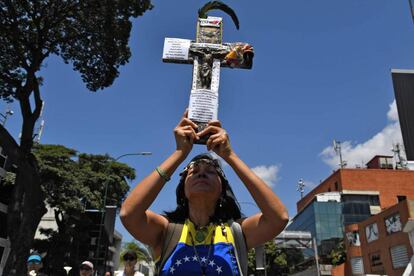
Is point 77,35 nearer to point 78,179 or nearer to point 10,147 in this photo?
point 10,147

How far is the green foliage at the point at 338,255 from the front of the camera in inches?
1704

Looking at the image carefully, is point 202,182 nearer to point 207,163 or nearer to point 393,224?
point 207,163

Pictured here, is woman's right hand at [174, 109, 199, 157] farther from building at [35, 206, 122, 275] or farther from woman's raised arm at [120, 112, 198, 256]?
building at [35, 206, 122, 275]

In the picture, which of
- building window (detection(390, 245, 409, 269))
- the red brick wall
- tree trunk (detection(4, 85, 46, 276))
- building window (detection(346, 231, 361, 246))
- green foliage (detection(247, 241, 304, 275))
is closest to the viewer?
tree trunk (detection(4, 85, 46, 276))

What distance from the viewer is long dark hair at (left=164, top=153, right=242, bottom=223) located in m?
2.46

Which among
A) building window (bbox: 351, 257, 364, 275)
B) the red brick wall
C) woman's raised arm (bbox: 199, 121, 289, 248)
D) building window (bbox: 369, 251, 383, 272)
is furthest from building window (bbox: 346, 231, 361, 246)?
woman's raised arm (bbox: 199, 121, 289, 248)

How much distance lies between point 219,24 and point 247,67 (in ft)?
1.64

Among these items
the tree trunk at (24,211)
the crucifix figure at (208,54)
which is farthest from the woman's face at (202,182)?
the tree trunk at (24,211)

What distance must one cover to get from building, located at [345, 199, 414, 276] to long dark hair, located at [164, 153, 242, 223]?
28.5 meters

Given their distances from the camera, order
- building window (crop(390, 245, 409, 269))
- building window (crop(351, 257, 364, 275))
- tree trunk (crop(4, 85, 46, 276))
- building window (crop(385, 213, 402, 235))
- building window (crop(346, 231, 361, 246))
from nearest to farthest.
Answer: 1. tree trunk (crop(4, 85, 46, 276))
2. building window (crop(390, 245, 409, 269))
3. building window (crop(385, 213, 402, 235))
4. building window (crop(351, 257, 364, 275))
5. building window (crop(346, 231, 361, 246))

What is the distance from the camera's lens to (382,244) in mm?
33594

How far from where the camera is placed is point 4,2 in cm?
1595

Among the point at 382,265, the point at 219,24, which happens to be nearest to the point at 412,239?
the point at 219,24

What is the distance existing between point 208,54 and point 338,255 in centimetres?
4505
